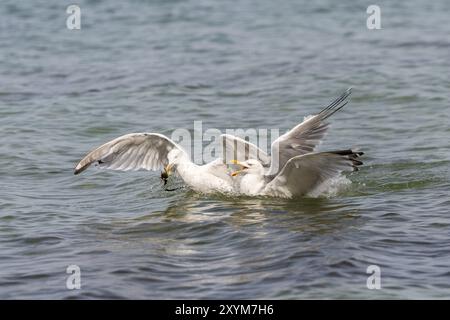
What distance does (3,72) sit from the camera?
16.9 metres

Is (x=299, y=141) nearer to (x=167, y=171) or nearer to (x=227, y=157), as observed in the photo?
(x=227, y=157)

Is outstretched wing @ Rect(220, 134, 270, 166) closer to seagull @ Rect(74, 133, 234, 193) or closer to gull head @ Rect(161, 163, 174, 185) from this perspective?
seagull @ Rect(74, 133, 234, 193)

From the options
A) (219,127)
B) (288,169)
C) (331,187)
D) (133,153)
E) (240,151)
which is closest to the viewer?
(288,169)

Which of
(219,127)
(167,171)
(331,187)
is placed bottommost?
(331,187)

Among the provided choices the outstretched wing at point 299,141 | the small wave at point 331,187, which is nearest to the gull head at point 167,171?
the outstretched wing at point 299,141

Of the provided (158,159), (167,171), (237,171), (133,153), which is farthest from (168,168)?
(237,171)

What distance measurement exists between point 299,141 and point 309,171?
69 centimetres

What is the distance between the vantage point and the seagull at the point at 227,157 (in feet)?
31.7

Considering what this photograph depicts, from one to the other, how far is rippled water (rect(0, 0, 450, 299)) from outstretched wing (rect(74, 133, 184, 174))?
372 millimetres

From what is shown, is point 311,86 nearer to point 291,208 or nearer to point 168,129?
point 168,129

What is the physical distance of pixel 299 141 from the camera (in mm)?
9773

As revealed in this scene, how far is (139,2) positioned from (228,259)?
15932 mm

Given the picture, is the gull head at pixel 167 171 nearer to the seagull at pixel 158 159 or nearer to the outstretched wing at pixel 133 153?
the seagull at pixel 158 159
